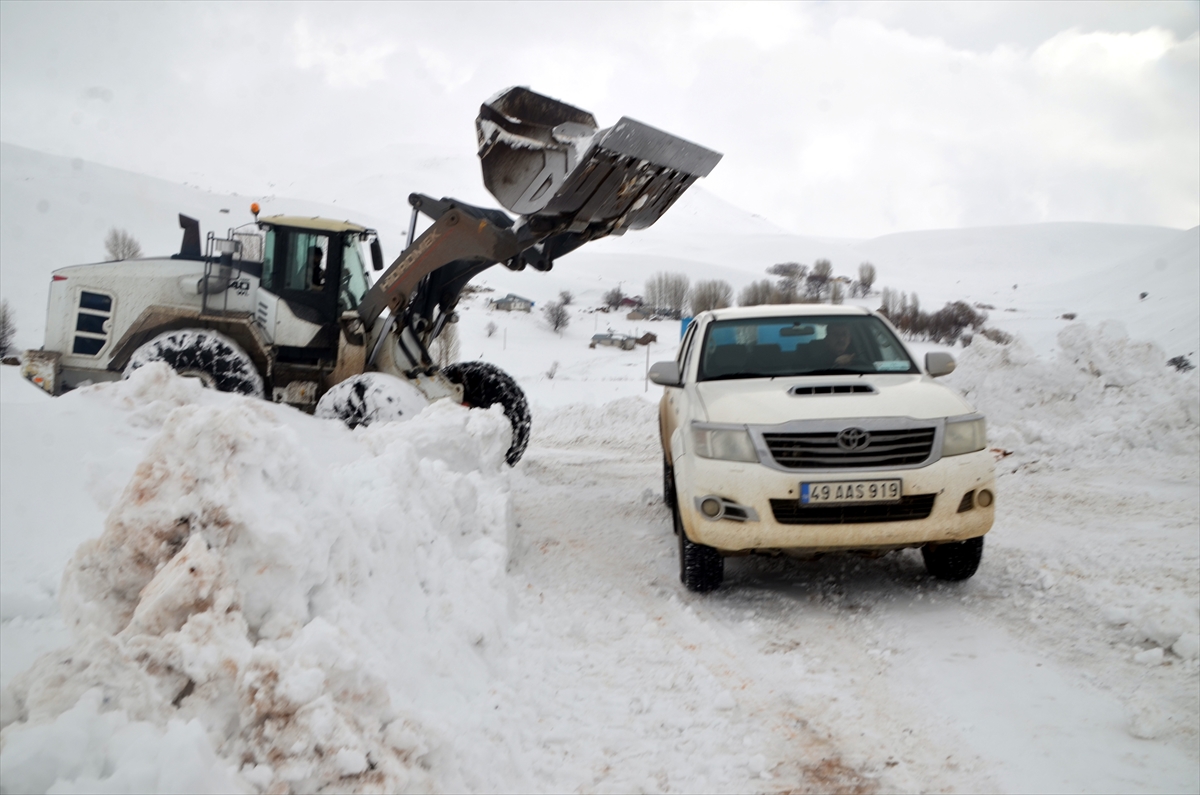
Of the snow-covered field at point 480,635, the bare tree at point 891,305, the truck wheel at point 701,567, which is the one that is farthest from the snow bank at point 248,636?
the bare tree at point 891,305

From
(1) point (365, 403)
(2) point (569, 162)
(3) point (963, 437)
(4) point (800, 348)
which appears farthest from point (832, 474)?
(1) point (365, 403)

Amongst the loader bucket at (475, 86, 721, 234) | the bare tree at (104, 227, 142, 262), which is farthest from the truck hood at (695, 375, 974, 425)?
the bare tree at (104, 227, 142, 262)

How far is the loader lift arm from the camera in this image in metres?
6.25

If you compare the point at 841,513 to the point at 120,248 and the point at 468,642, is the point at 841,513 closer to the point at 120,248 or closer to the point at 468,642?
the point at 468,642

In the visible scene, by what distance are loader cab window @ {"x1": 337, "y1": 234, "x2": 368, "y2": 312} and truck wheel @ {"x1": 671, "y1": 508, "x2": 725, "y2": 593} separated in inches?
204

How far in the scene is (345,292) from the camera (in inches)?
332

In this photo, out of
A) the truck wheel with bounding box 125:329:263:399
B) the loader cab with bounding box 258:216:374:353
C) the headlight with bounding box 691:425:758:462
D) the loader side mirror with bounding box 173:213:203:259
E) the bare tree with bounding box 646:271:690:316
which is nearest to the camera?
the headlight with bounding box 691:425:758:462

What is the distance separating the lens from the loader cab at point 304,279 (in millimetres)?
8164

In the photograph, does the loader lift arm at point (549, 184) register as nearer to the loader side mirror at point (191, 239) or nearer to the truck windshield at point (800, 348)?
the truck windshield at point (800, 348)

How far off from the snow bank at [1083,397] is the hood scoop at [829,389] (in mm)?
5555

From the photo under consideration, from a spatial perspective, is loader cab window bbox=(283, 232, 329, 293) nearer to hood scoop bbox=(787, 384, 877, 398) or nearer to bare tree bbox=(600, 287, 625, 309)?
hood scoop bbox=(787, 384, 877, 398)

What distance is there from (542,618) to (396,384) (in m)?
3.65

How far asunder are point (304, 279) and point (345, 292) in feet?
1.39

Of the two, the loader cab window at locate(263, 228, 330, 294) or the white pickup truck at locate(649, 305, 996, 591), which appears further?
the loader cab window at locate(263, 228, 330, 294)
